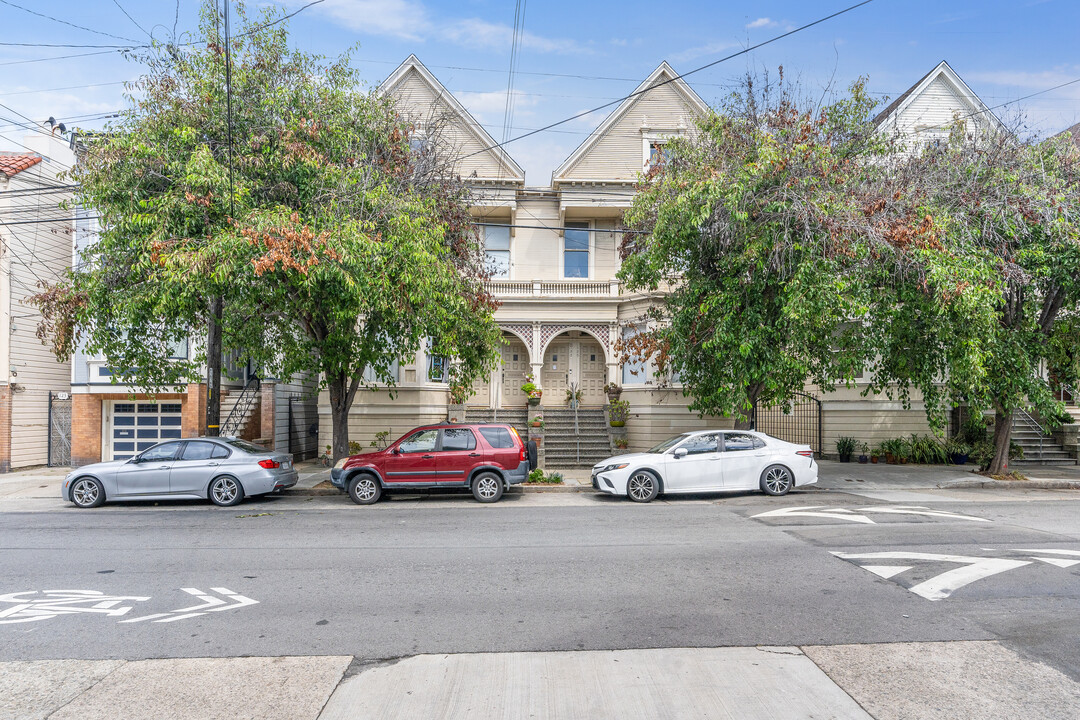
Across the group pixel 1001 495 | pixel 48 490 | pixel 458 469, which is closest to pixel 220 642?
pixel 458 469

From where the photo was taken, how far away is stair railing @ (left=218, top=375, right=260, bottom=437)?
19828mm

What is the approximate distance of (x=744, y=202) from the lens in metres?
13.3

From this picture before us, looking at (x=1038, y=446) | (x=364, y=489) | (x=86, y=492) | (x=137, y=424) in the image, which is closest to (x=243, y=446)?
(x=364, y=489)

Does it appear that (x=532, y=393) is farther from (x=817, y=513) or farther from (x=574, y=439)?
(x=817, y=513)

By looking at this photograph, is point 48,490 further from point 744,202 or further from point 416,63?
point 744,202

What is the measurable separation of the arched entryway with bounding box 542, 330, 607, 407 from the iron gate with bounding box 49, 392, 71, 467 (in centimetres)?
1515

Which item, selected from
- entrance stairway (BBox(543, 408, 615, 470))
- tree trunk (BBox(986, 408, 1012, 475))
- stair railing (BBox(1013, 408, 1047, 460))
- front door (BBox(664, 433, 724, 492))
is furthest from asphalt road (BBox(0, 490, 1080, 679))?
stair railing (BBox(1013, 408, 1047, 460))

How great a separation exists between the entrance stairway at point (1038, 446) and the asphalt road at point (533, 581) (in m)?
8.89

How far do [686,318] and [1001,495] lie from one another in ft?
25.6

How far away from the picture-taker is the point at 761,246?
43.1 ft

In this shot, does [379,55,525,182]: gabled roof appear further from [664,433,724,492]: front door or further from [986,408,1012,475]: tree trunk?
[986,408,1012,475]: tree trunk

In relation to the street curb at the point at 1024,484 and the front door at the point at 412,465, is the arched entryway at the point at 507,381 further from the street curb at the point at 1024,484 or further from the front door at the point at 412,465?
the street curb at the point at 1024,484

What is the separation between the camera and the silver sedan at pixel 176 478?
13109 millimetres

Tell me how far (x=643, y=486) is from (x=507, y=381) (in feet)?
33.6
